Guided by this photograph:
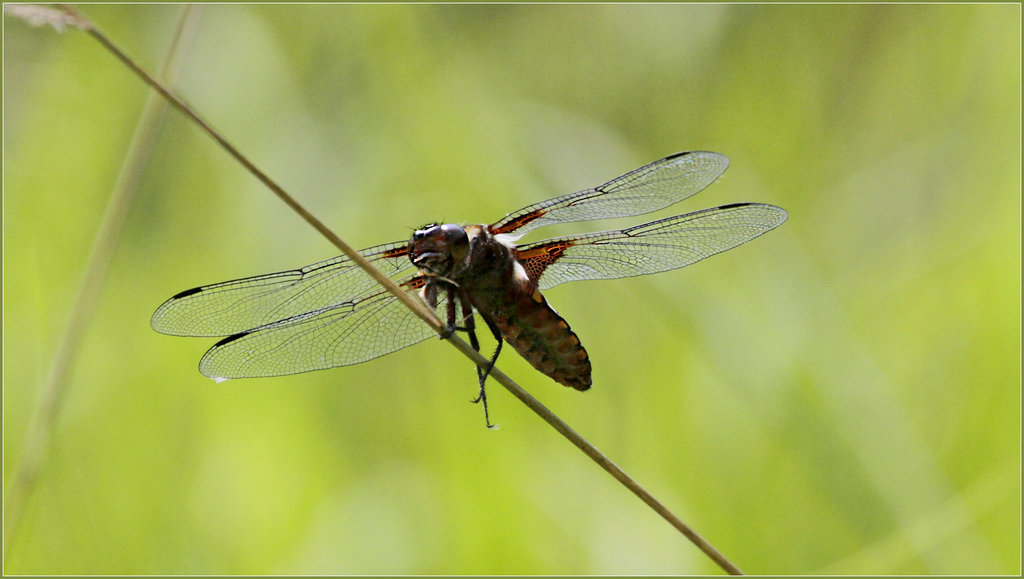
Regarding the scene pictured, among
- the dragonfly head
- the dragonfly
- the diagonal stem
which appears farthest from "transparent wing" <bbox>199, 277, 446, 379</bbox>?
the diagonal stem

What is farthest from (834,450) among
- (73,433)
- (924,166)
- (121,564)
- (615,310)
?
(73,433)

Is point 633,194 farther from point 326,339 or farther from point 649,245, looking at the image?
point 326,339

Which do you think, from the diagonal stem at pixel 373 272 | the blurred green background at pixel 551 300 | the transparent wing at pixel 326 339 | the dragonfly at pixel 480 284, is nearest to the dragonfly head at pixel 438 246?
the dragonfly at pixel 480 284

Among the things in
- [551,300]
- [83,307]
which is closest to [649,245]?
[551,300]

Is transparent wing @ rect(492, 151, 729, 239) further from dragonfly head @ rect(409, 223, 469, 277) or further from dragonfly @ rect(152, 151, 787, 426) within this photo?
dragonfly head @ rect(409, 223, 469, 277)

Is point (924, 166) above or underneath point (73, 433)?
underneath

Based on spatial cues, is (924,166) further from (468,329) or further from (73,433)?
(73,433)
